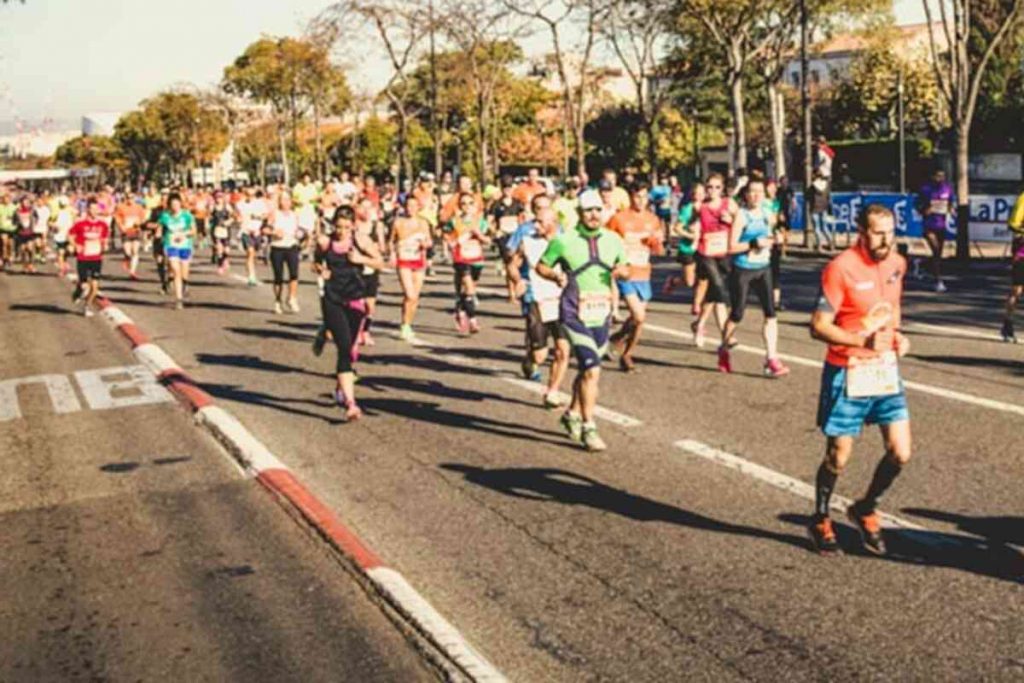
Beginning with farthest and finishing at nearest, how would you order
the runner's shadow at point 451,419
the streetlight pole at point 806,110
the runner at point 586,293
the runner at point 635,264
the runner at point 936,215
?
the streetlight pole at point 806,110, the runner at point 936,215, the runner at point 635,264, the runner's shadow at point 451,419, the runner at point 586,293

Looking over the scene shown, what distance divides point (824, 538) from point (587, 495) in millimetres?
1841

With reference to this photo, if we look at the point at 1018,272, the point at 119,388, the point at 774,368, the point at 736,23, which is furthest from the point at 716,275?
the point at 736,23

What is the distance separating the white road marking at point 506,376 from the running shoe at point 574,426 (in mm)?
888

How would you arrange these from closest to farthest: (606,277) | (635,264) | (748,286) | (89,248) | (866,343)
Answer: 1. (866,343)
2. (606,277)
3. (748,286)
4. (635,264)
5. (89,248)

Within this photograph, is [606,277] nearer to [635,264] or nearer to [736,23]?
[635,264]

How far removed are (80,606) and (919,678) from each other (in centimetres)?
410

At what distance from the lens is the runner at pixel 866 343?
640 cm

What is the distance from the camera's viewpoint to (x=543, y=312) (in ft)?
37.0

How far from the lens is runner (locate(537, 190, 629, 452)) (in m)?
9.30

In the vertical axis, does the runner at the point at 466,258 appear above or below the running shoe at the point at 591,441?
above

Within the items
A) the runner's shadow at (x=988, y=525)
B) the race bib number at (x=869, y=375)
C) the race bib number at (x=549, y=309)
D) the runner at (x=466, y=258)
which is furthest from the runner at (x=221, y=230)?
the race bib number at (x=869, y=375)

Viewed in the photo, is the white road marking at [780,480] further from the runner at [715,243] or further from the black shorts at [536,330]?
the runner at [715,243]

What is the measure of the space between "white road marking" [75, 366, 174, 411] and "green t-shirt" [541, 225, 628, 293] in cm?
496

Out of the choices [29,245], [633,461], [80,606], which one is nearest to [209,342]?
[633,461]
